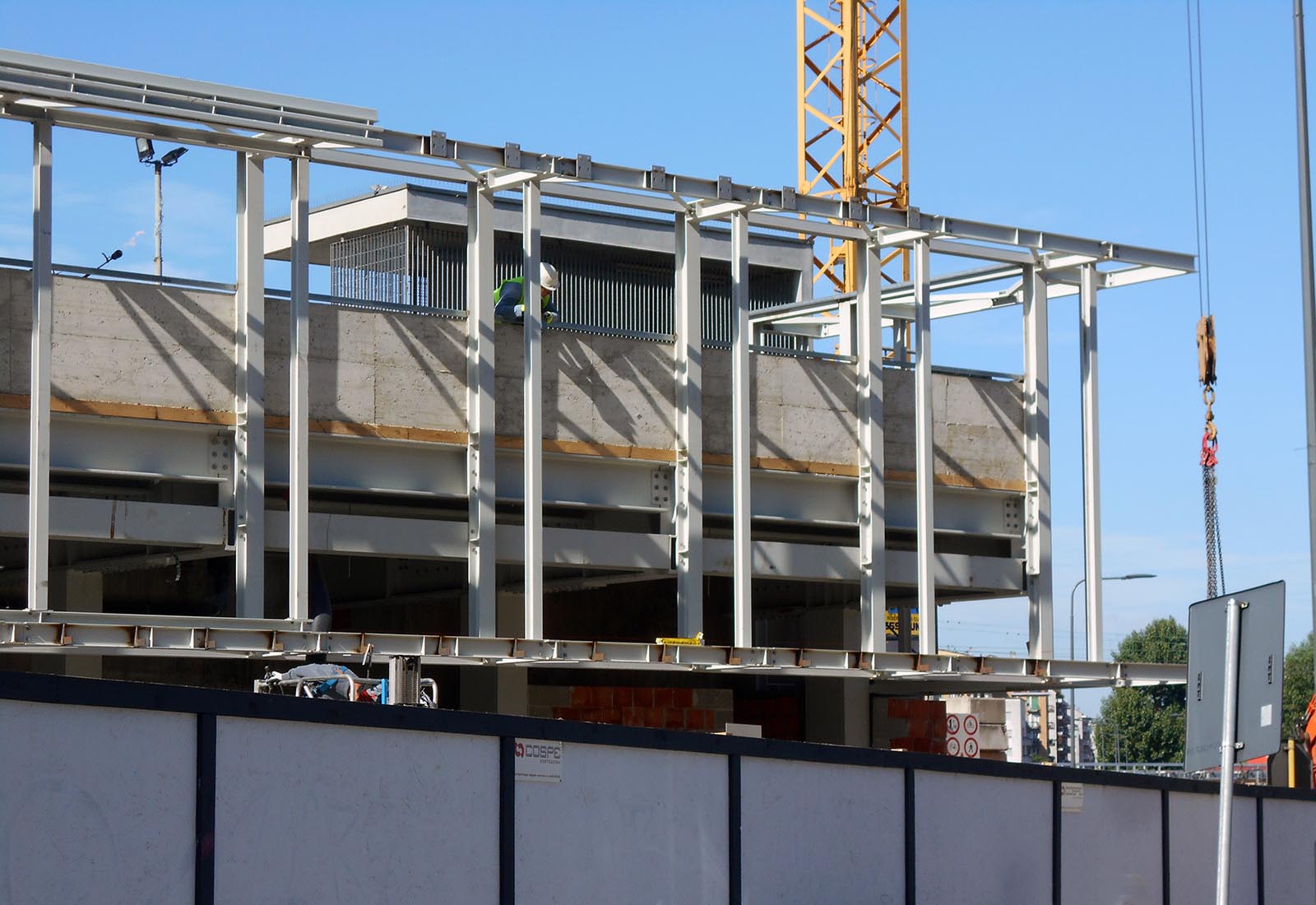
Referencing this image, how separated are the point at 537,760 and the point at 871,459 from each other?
17049mm

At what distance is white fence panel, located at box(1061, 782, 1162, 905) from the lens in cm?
1628

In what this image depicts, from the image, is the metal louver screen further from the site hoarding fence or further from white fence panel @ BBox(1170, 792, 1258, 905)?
the site hoarding fence

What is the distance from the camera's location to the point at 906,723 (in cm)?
3525

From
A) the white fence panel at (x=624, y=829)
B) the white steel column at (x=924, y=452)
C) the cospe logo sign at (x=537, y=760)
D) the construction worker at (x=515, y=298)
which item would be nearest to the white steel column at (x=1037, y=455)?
the white steel column at (x=924, y=452)

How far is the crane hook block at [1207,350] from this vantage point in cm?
2820

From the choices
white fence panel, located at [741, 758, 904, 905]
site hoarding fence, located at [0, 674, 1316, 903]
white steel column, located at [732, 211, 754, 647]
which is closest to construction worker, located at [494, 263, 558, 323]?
white steel column, located at [732, 211, 754, 647]

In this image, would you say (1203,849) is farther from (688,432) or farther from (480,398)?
(480,398)

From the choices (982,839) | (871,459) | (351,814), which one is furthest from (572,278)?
(351,814)

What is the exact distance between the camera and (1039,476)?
99.4 feet

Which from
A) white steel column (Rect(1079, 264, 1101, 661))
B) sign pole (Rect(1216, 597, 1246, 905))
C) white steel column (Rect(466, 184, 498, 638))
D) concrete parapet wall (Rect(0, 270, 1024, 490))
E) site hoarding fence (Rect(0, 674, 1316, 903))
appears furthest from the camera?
white steel column (Rect(1079, 264, 1101, 661))

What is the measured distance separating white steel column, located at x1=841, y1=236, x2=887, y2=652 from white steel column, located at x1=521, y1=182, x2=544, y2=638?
222 inches

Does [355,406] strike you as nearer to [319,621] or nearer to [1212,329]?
[319,621]

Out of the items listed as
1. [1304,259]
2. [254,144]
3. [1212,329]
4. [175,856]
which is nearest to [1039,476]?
[1212,329]

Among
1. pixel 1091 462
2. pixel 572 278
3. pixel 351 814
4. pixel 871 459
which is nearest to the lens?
pixel 351 814
